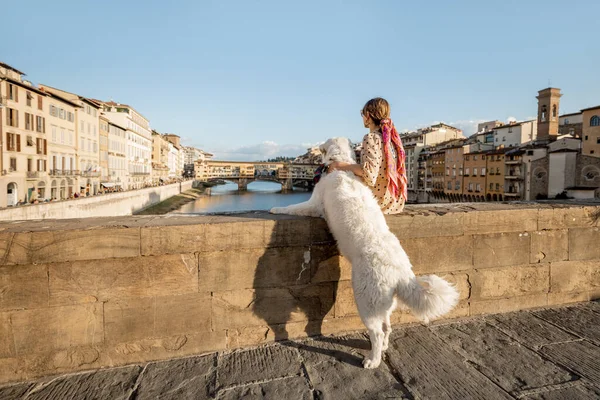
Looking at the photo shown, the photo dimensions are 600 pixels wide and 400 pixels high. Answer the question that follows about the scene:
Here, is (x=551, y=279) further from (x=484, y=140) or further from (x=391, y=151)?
(x=484, y=140)

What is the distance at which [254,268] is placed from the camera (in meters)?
2.90

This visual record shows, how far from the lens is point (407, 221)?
3.29m

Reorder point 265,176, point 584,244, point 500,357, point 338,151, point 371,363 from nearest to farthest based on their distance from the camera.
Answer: point 371,363, point 500,357, point 338,151, point 584,244, point 265,176

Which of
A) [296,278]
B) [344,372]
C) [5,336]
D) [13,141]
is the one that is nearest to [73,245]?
[5,336]

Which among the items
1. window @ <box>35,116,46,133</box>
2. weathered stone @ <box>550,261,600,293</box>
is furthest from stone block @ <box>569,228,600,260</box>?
window @ <box>35,116,46,133</box>

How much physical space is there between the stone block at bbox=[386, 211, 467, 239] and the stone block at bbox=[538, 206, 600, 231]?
3.36 ft

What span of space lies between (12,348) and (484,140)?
77.9m

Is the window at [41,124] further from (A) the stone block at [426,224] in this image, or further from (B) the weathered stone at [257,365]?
(A) the stone block at [426,224]

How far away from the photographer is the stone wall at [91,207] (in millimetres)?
20766

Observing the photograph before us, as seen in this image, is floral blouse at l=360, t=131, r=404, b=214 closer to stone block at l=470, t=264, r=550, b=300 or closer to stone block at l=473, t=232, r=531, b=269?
stone block at l=473, t=232, r=531, b=269

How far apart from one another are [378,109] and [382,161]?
47 centimetres

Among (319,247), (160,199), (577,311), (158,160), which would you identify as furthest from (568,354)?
(158,160)

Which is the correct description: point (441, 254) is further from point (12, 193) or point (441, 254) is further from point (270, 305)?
point (12, 193)

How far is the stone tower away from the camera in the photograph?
5469cm
